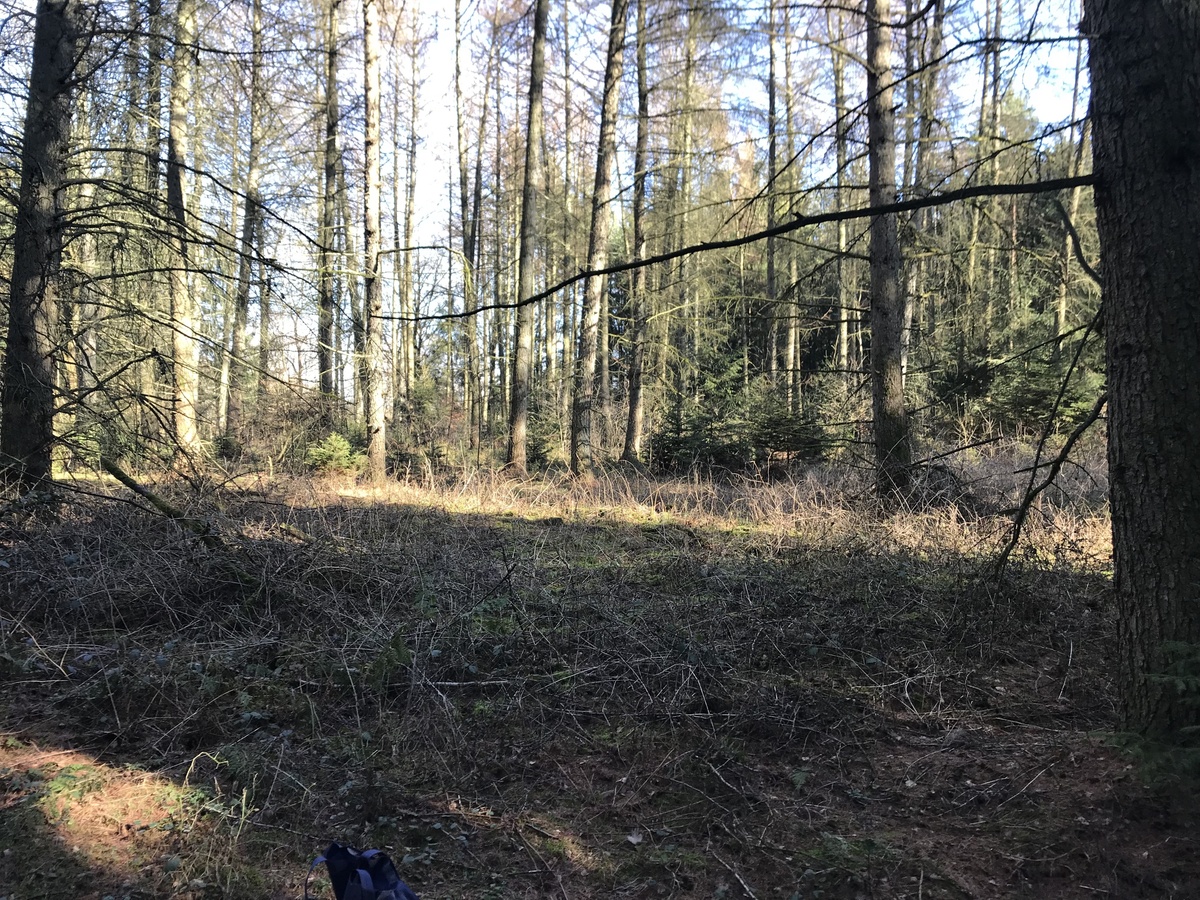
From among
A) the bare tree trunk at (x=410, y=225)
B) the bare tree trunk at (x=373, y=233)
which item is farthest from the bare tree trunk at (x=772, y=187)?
the bare tree trunk at (x=410, y=225)

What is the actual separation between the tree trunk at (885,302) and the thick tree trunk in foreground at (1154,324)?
5.12 m

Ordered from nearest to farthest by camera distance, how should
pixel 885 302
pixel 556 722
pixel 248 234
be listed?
pixel 556 722, pixel 885 302, pixel 248 234

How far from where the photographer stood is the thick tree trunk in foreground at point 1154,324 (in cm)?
263

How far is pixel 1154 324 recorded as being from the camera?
2688mm

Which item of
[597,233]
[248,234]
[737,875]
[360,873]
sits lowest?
[737,875]

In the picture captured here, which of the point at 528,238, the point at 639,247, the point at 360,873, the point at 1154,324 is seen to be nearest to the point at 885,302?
the point at 1154,324

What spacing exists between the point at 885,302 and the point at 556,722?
6.56 m

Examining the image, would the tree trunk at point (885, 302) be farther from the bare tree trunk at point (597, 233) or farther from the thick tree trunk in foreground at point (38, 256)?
the thick tree trunk in foreground at point (38, 256)

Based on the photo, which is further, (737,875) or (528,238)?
(528,238)

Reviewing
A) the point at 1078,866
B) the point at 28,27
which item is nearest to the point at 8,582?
the point at 28,27

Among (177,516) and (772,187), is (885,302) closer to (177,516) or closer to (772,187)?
(772,187)

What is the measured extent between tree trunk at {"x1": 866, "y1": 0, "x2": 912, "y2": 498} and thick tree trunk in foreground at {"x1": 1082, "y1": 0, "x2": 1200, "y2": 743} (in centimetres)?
512

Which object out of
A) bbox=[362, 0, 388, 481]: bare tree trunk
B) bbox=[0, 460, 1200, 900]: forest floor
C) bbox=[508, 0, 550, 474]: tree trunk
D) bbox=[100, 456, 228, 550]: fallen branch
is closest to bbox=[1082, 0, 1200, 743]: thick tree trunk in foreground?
bbox=[0, 460, 1200, 900]: forest floor

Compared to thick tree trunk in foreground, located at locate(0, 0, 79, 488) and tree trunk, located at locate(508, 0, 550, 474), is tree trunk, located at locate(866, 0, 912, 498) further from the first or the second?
thick tree trunk in foreground, located at locate(0, 0, 79, 488)
